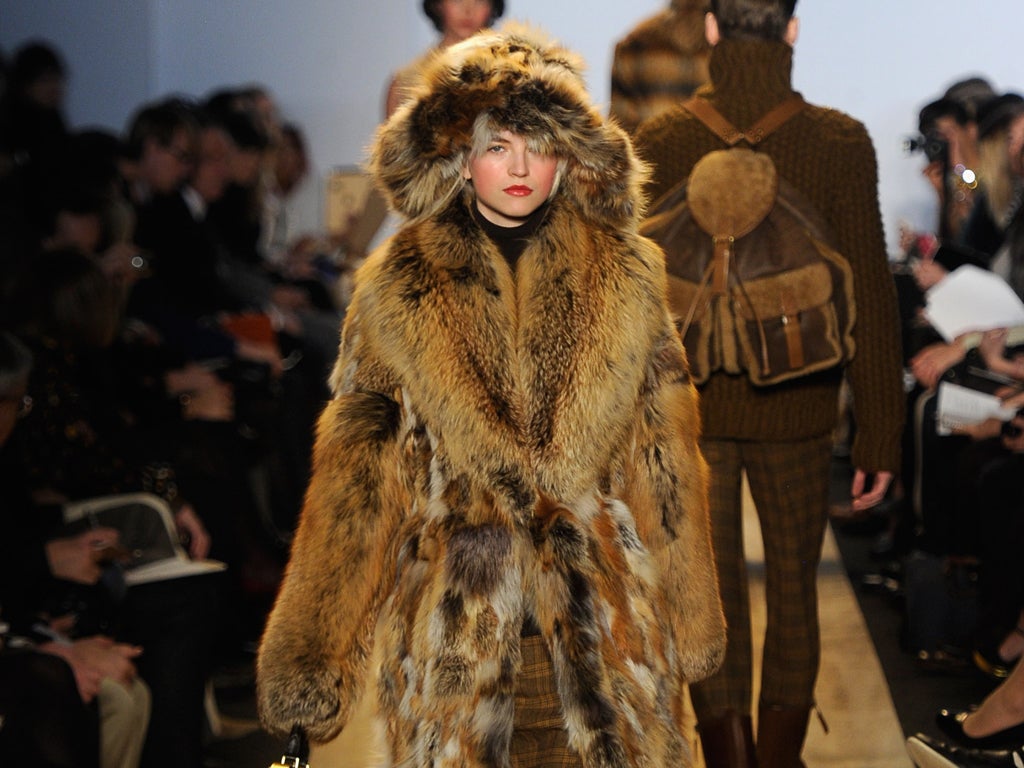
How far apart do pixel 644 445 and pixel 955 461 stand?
2798 mm

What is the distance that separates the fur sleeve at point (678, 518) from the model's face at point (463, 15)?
6.50 ft

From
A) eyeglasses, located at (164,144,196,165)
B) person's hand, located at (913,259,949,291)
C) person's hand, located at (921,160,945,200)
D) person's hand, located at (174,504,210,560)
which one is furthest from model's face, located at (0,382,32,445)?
person's hand, located at (921,160,945,200)

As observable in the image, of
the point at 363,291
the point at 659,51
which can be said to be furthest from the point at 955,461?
the point at 363,291

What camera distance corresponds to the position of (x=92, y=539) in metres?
3.26

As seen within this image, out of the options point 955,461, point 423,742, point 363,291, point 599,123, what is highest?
point 599,123

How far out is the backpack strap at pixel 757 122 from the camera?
9.60ft

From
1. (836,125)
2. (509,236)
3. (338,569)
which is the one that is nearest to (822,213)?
(836,125)

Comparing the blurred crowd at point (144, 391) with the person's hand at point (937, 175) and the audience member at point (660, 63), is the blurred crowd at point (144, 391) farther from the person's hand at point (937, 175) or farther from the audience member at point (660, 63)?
the person's hand at point (937, 175)

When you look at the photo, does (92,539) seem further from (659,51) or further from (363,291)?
(659,51)

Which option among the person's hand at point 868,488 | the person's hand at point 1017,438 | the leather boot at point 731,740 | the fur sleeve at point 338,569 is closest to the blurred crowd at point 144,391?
the fur sleeve at point 338,569

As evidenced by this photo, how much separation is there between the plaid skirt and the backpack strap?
3.63 ft

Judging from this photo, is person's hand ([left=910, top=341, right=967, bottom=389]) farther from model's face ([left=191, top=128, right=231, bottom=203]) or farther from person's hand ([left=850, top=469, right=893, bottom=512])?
model's face ([left=191, top=128, right=231, bottom=203])

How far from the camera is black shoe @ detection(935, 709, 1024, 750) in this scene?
3443 mm

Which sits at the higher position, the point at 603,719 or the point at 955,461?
the point at 603,719
